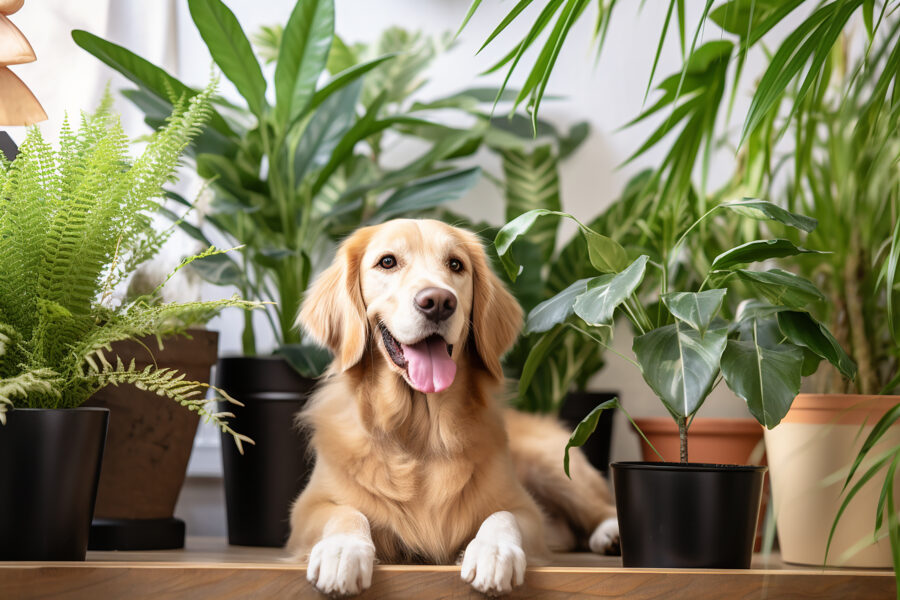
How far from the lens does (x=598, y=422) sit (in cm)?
186

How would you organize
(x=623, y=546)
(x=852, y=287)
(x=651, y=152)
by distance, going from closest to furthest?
(x=623, y=546) → (x=852, y=287) → (x=651, y=152)

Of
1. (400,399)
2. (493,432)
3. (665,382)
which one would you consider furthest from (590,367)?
(665,382)

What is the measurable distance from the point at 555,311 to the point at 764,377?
308mm

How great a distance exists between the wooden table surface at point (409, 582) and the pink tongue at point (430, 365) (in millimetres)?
282

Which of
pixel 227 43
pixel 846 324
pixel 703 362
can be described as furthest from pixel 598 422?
pixel 227 43

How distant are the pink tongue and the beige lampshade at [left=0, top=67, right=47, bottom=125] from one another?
33.0 inches

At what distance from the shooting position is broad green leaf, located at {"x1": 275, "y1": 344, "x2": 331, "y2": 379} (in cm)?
147

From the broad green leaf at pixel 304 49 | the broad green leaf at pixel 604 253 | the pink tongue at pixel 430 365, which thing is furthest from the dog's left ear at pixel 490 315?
the broad green leaf at pixel 304 49

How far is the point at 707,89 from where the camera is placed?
119 cm

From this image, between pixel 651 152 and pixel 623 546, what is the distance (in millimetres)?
1369

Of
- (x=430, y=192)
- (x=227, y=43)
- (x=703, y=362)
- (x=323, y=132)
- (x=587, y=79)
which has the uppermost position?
(x=587, y=79)

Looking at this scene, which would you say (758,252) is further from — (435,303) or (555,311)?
(435,303)

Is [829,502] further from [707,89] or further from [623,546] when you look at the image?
[707,89]

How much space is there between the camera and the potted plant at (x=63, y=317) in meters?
0.98
